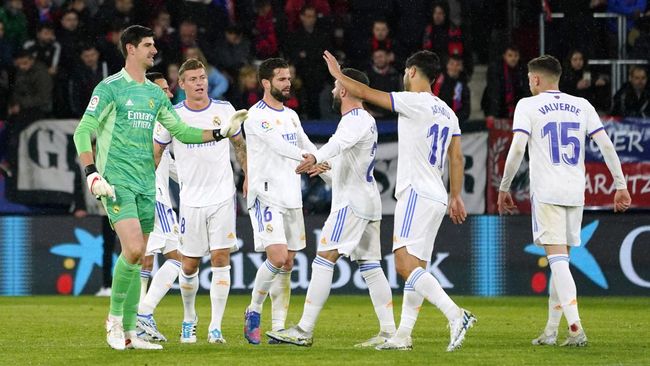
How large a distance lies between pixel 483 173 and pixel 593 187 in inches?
55.8

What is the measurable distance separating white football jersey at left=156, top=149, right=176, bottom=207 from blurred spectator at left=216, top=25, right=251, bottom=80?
6811 mm

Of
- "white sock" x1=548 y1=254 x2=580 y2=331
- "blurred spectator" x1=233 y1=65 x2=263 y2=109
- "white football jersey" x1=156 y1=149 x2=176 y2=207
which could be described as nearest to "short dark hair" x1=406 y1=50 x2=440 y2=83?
"white sock" x1=548 y1=254 x2=580 y2=331

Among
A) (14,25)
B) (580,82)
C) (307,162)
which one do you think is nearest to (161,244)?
(307,162)

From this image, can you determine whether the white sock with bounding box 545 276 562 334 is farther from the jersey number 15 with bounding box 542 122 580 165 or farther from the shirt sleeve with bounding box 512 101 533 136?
the shirt sleeve with bounding box 512 101 533 136

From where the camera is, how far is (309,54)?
64.0 feet

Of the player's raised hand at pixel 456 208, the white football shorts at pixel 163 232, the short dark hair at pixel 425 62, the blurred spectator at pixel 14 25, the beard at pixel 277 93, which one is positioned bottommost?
the white football shorts at pixel 163 232

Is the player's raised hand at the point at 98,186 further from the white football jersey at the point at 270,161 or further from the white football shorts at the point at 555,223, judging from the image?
the white football shorts at the point at 555,223

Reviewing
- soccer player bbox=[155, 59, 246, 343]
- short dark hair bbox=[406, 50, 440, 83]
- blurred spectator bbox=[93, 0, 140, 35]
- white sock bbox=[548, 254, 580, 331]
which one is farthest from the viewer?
blurred spectator bbox=[93, 0, 140, 35]

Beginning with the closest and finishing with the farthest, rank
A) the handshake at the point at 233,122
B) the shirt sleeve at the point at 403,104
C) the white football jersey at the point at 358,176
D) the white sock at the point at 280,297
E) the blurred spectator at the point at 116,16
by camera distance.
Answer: the handshake at the point at 233,122, the shirt sleeve at the point at 403,104, the white football jersey at the point at 358,176, the white sock at the point at 280,297, the blurred spectator at the point at 116,16

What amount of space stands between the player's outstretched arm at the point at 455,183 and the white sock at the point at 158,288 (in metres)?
2.79

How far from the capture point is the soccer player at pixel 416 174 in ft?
34.2

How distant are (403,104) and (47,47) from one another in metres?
10.1

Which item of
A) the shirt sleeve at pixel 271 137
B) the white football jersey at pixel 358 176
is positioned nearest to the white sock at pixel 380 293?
the white football jersey at pixel 358 176

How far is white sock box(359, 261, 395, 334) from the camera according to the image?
11.2m
